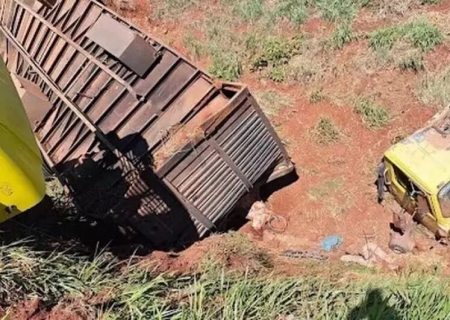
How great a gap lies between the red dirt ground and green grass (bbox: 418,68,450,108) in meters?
0.14

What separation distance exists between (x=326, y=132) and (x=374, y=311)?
19.2ft

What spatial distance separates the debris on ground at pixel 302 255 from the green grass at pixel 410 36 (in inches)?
169

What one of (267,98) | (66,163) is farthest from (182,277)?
(267,98)

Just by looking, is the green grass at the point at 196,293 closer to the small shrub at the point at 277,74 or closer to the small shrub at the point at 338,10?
the small shrub at the point at 277,74

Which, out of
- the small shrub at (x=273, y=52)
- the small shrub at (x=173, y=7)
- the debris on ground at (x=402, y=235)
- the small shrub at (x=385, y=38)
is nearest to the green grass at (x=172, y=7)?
the small shrub at (x=173, y=7)

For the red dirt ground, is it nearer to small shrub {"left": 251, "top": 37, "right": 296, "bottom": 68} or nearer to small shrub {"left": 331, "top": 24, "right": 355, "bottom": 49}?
small shrub {"left": 331, "top": 24, "right": 355, "bottom": 49}

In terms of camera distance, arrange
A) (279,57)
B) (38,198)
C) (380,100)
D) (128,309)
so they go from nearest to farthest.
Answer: (38,198)
(128,309)
(380,100)
(279,57)

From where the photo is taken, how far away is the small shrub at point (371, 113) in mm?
11109

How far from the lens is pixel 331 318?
552 cm

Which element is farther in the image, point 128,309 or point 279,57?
point 279,57

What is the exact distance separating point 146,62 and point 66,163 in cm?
173

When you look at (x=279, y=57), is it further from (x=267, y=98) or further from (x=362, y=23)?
(x=362, y=23)

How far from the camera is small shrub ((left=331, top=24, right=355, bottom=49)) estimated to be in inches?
476

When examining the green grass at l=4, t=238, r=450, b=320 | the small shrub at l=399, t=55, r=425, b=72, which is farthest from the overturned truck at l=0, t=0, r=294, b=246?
the small shrub at l=399, t=55, r=425, b=72
